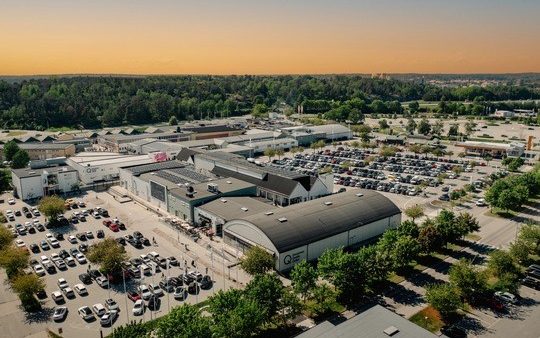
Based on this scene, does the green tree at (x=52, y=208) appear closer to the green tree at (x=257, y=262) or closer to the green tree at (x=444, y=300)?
the green tree at (x=257, y=262)

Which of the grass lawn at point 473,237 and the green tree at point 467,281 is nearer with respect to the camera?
the green tree at point 467,281

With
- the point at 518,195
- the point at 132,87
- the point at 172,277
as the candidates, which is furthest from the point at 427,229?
the point at 132,87

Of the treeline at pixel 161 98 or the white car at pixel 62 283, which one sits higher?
the treeline at pixel 161 98

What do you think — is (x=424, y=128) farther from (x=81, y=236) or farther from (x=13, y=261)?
(x=13, y=261)

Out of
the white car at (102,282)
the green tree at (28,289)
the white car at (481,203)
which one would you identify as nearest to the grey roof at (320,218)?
the white car at (102,282)

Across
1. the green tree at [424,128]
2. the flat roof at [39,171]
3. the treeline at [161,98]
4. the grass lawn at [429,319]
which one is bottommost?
the grass lawn at [429,319]

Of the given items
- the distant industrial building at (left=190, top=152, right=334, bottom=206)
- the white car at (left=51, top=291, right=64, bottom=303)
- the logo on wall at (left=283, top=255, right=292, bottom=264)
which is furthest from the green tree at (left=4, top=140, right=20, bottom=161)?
the logo on wall at (left=283, top=255, right=292, bottom=264)

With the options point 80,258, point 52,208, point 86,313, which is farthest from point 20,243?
point 86,313
